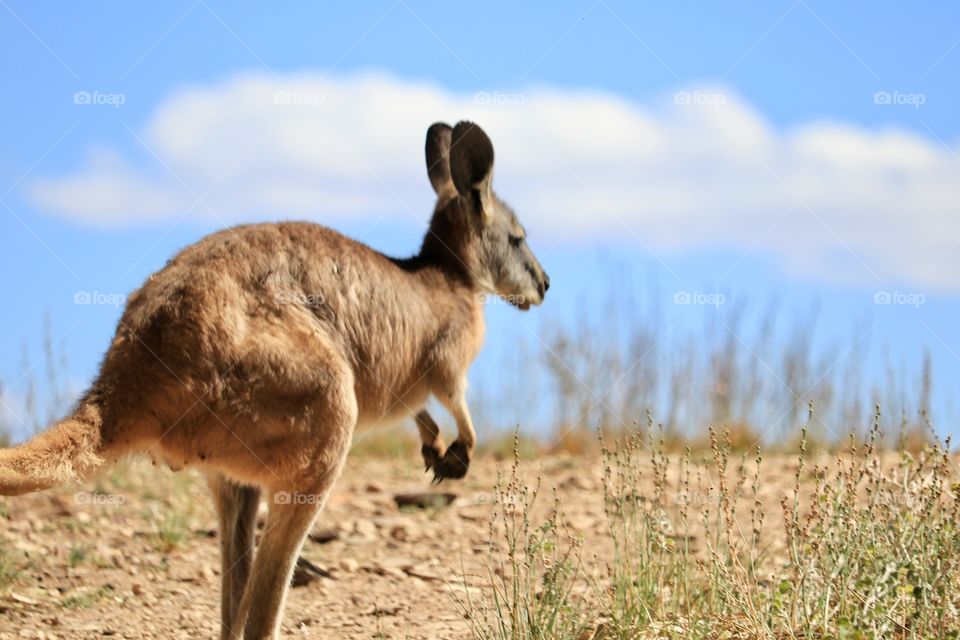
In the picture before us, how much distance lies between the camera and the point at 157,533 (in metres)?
8.06

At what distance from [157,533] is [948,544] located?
5.32m

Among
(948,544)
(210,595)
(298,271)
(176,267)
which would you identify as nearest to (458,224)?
(298,271)

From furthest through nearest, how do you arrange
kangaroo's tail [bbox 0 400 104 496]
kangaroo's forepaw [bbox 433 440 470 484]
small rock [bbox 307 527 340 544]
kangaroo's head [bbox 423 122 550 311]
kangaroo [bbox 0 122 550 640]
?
1. small rock [bbox 307 527 340 544]
2. kangaroo's head [bbox 423 122 550 311]
3. kangaroo's forepaw [bbox 433 440 470 484]
4. kangaroo [bbox 0 122 550 640]
5. kangaroo's tail [bbox 0 400 104 496]

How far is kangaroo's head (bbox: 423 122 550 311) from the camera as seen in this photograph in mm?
6941

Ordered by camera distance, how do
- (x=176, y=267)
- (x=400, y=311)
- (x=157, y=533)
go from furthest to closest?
(x=157, y=533), (x=400, y=311), (x=176, y=267)

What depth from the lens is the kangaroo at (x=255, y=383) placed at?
16.0 feet

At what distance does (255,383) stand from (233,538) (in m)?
1.13

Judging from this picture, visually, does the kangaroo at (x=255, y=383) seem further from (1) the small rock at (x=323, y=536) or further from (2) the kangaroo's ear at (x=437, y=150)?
(1) the small rock at (x=323, y=536)

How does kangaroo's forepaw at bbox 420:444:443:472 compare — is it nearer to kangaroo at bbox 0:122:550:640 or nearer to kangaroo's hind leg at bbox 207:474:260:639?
kangaroo at bbox 0:122:550:640

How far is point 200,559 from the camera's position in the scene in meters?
7.83

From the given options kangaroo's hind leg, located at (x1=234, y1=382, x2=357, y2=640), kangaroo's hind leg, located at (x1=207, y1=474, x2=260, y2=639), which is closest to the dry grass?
kangaroo's hind leg, located at (x1=234, y1=382, x2=357, y2=640)

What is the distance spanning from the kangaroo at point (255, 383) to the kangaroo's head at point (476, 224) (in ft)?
2.74

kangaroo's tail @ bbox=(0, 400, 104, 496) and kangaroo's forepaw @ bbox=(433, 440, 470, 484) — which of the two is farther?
kangaroo's forepaw @ bbox=(433, 440, 470, 484)

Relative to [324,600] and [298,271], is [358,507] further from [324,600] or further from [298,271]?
[298,271]
